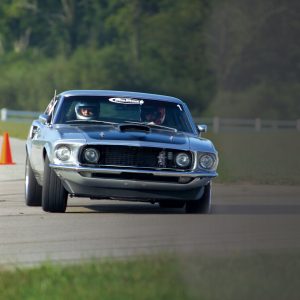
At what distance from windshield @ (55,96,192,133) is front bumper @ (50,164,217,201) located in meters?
1.34

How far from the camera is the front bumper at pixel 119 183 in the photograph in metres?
14.4

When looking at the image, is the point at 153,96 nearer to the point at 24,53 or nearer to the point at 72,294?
the point at 72,294

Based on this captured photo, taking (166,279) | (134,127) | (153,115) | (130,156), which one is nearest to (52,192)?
(130,156)

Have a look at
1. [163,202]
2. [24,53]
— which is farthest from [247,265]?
[24,53]

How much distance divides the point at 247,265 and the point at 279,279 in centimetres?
93

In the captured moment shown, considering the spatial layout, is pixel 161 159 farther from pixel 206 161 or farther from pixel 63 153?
pixel 63 153

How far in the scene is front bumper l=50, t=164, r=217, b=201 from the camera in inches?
565

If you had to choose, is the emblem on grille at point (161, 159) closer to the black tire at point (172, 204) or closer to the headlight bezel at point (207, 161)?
the headlight bezel at point (207, 161)

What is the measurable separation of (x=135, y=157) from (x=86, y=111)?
5.08ft

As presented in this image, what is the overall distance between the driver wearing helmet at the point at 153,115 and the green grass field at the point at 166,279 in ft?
18.6

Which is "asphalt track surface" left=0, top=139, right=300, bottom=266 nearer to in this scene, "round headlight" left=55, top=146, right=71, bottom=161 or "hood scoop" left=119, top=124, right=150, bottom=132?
"round headlight" left=55, top=146, right=71, bottom=161

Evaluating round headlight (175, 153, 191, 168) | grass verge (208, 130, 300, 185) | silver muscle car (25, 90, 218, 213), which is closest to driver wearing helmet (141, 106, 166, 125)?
silver muscle car (25, 90, 218, 213)

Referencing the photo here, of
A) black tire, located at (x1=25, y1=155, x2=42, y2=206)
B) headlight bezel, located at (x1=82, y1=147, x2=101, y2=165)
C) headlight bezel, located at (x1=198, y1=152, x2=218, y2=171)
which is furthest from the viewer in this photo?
black tire, located at (x1=25, y1=155, x2=42, y2=206)

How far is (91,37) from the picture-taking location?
94375 millimetres
